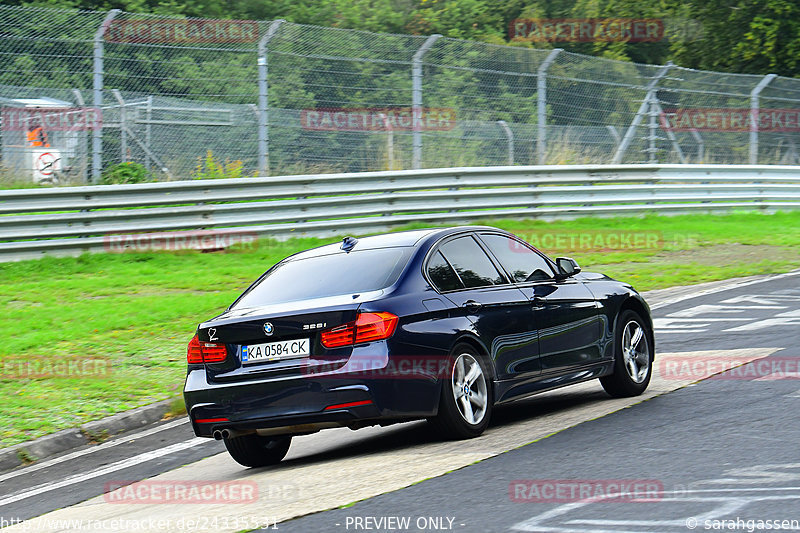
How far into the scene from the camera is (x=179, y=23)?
17.4 metres

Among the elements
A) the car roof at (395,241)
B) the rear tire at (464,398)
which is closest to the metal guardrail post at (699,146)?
the car roof at (395,241)

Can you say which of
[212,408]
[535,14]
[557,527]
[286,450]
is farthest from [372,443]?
[535,14]

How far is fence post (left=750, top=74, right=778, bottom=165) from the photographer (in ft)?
85.3

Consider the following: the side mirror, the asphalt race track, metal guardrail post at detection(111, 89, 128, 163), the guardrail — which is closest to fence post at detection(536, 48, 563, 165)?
the guardrail

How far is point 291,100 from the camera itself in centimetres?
1792

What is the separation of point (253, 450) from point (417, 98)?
→ 12.9 m

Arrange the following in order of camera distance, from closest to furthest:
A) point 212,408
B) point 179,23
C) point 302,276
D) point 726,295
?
point 212,408 < point 302,276 < point 726,295 < point 179,23

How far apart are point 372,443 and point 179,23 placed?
11279mm

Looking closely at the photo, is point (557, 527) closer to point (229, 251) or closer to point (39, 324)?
point (39, 324)

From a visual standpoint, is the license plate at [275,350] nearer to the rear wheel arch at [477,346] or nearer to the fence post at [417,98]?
the rear wheel arch at [477,346]

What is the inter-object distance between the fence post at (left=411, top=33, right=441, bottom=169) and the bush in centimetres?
503

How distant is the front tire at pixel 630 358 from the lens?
28.3 feet

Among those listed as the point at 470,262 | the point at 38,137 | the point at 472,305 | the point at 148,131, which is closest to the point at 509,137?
the point at 148,131

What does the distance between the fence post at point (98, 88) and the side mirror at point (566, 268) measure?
943 cm
